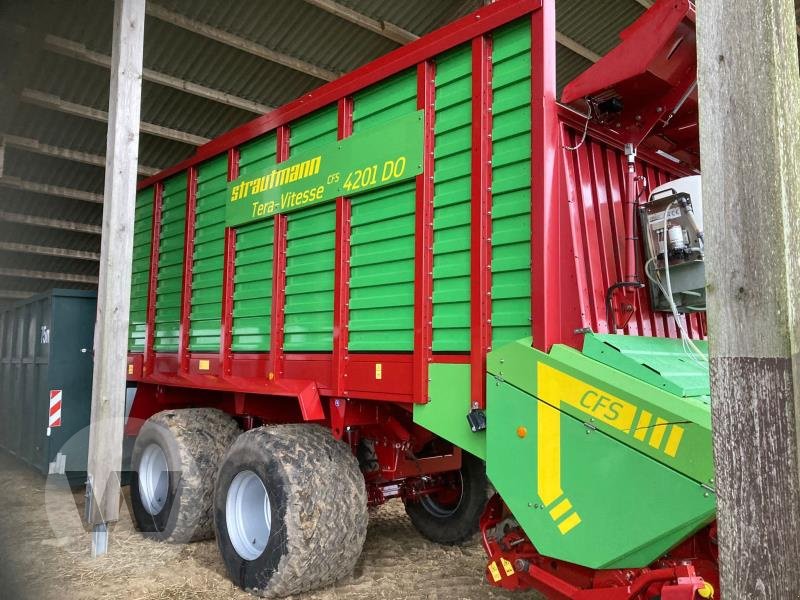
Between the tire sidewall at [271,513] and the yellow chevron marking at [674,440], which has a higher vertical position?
the yellow chevron marking at [674,440]

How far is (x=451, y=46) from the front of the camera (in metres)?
3.41

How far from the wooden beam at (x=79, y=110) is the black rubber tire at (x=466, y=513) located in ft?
20.0

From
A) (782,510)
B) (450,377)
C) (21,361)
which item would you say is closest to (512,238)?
(450,377)

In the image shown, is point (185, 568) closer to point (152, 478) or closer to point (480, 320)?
point (152, 478)

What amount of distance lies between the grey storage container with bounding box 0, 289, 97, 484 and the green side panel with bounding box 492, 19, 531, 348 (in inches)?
217

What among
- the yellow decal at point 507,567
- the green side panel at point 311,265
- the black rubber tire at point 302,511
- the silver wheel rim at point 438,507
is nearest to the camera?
the yellow decal at point 507,567

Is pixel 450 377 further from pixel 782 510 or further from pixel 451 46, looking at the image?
pixel 782 510

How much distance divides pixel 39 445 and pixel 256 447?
4.48m

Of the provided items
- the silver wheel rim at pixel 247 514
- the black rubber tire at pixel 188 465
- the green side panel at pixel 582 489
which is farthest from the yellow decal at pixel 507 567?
the black rubber tire at pixel 188 465

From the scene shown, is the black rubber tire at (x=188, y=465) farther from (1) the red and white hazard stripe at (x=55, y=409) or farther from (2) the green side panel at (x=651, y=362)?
(2) the green side panel at (x=651, y=362)

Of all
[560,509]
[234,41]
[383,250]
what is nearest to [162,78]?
[234,41]

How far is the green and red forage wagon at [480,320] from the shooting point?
2.62 m

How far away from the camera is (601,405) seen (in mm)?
2609

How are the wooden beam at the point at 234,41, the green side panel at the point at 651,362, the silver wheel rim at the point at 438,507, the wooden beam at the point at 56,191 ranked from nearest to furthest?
the green side panel at the point at 651,362 < the silver wheel rim at the point at 438,507 < the wooden beam at the point at 234,41 < the wooden beam at the point at 56,191
